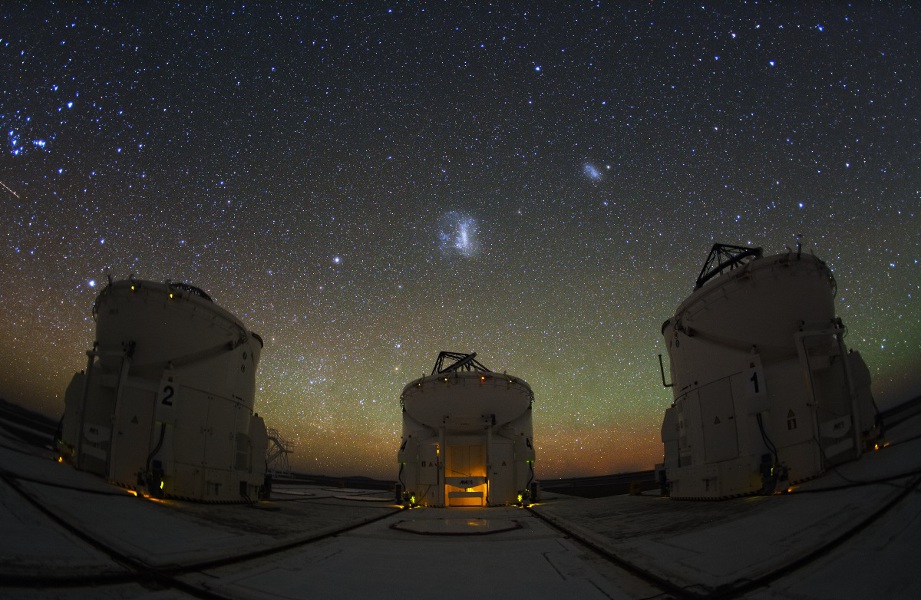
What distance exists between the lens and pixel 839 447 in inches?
381

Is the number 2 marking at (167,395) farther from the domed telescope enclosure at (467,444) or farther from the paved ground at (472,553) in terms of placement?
the domed telescope enclosure at (467,444)

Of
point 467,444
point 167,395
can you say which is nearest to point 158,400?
point 167,395

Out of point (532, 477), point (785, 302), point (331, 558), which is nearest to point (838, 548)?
point (331, 558)

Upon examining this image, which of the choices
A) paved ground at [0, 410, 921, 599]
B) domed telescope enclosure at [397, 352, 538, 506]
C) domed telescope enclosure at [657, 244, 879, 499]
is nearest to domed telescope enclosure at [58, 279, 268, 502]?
paved ground at [0, 410, 921, 599]

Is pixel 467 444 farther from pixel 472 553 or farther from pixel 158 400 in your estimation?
pixel 472 553

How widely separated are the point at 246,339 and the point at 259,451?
4.02m

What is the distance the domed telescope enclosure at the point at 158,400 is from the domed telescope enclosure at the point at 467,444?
10.6m

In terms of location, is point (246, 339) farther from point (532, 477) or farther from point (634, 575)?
point (532, 477)

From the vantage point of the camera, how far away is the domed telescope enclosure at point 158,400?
11.0 meters

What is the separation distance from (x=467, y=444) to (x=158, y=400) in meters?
15.5

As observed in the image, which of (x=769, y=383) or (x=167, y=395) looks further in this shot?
(x=167, y=395)

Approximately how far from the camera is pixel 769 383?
1120 cm

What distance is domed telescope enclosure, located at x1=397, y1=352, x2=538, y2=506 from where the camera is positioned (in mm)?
21953

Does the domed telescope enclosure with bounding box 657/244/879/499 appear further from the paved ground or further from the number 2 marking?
the number 2 marking
